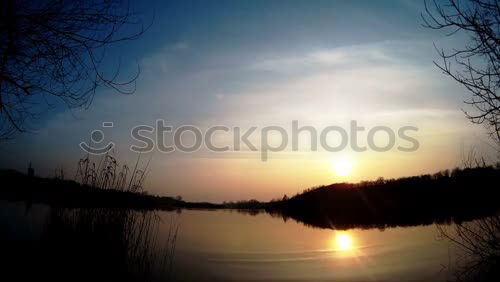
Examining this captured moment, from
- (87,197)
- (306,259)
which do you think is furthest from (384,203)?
(87,197)

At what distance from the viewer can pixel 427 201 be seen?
38.8 meters

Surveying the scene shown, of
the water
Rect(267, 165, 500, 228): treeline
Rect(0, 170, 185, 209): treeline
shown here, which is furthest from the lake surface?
Rect(267, 165, 500, 228): treeline

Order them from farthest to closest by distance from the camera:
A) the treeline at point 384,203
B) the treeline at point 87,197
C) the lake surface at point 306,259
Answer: the treeline at point 384,203
the lake surface at point 306,259
the treeline at point 87,197

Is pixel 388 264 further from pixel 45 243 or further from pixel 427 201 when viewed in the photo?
pixel 427 201

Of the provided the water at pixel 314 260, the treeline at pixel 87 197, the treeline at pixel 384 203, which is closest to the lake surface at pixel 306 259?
the water at pixel 314 260

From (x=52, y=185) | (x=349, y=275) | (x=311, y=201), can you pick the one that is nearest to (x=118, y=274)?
(x=52, y=185)

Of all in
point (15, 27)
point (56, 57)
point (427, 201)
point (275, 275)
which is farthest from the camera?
point (427, 201)

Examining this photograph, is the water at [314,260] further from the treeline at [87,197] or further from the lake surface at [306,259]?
the treeline at [87,197]

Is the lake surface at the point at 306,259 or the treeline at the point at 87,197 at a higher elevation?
the treeline at the point at 87,197

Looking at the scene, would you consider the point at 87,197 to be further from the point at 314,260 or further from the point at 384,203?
the point at 384,203

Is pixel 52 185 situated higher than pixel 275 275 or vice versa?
pixel 52 185

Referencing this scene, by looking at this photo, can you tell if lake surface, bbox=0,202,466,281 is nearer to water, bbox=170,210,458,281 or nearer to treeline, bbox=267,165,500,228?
water, bbox=170,210,458,281

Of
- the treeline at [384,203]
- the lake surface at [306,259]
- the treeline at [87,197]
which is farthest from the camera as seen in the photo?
the treeline at [384,203]

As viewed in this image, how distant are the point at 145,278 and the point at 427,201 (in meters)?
38.7
